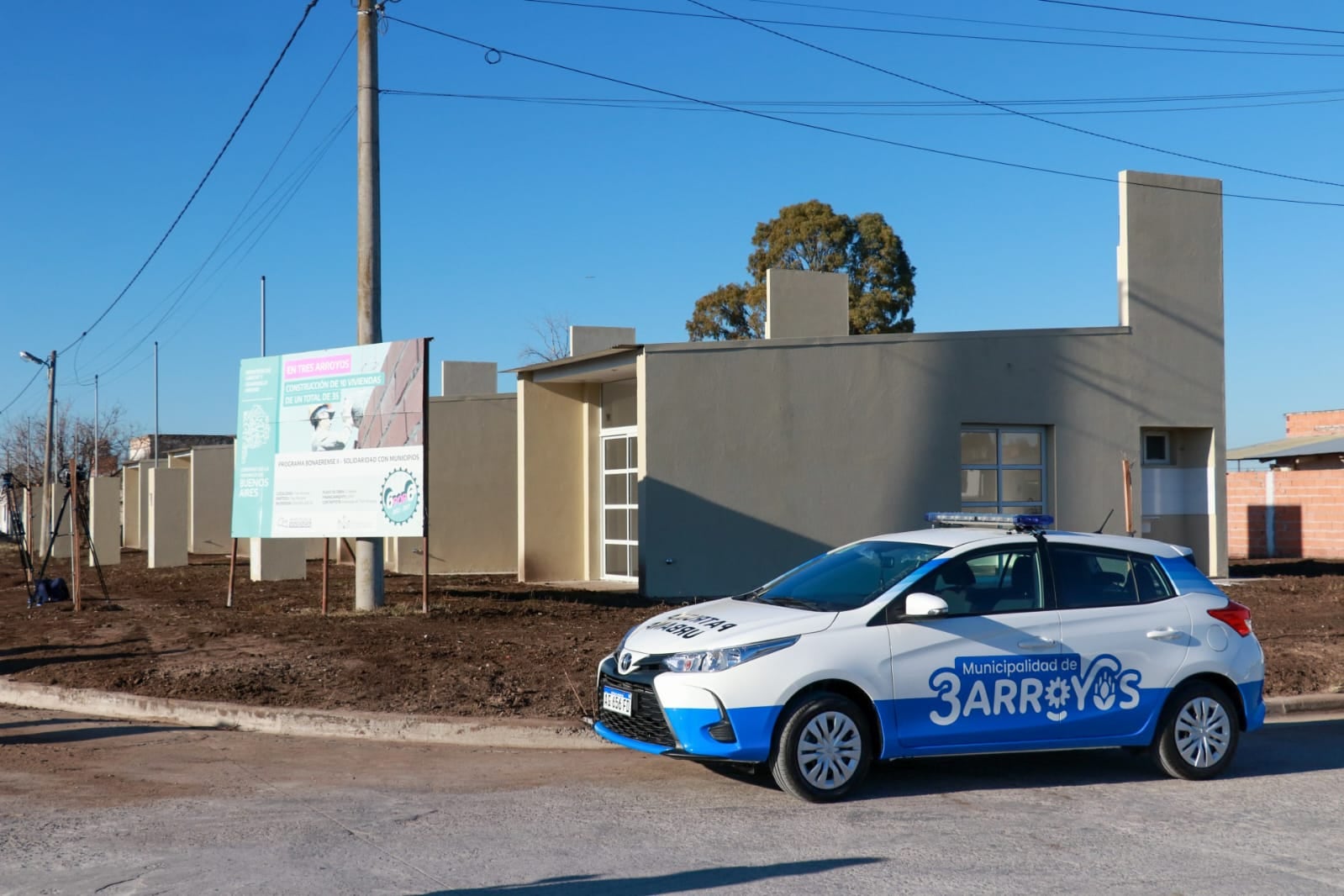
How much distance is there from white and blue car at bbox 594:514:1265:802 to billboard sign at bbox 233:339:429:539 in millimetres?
7653

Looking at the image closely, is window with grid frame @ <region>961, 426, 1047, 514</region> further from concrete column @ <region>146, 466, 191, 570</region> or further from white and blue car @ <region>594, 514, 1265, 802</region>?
concrete column @ <region>146, 466, 191, 570</region>

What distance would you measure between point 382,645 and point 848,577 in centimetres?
587

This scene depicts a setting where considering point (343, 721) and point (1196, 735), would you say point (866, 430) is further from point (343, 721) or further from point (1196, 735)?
point (343, 721)

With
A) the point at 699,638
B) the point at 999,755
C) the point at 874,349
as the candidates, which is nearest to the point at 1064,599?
the point at 999,755

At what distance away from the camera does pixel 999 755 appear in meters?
9.33

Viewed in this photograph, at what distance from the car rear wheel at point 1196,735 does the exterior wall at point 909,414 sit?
398 inches

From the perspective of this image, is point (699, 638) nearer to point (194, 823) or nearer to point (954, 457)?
point (194, 823)

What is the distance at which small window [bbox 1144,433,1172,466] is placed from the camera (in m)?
21.3

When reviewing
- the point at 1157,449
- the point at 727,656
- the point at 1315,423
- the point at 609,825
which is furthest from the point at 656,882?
the point at 1315,423

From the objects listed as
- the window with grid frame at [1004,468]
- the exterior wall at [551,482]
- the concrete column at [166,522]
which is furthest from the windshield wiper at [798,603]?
the concrete column at [166,522]

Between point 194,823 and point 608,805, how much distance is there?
229 cm

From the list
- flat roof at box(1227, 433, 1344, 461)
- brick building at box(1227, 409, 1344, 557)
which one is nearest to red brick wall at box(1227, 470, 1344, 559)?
brick building at box(1227, 409, 1344, 557)

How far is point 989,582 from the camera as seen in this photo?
8.23 metres

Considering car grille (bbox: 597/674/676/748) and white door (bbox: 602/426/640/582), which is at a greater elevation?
white door (bbox: 602/426/640/582)
